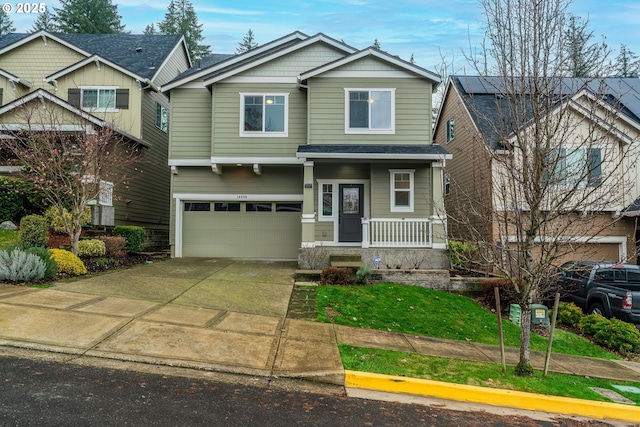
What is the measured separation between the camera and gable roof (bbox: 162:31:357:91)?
45.2 feet

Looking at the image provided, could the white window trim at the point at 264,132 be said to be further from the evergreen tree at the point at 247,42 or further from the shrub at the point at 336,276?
the evergreen tree at the point at 247,42

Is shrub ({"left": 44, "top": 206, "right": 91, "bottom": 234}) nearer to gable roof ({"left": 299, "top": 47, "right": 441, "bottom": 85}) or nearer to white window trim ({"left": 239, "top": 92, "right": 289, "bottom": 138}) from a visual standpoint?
white window trim ({"left": 239, "top": 92, "right": 289, "bottom": 138})

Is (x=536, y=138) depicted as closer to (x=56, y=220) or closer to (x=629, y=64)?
(x=56, y=220)

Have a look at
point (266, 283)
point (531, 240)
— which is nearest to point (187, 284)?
point (266, 283)

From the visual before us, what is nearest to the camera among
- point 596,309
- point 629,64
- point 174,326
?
point 174,326

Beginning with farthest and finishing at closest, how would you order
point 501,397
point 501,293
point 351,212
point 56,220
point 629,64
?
point 629,64 → point 351,212 → point 56,220 → point 501,293 → point 501,397

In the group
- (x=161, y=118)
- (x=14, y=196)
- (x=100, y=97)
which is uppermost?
(x=100, y=97)

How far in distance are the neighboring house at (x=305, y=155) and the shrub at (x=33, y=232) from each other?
15.3ft

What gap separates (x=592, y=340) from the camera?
29.0 ft

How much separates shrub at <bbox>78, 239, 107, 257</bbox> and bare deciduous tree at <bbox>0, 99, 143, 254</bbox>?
0.84 feet

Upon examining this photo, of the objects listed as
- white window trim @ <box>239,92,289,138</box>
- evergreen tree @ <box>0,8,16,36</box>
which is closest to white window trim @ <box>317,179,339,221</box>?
white window trim @ <box>239,92,289,138</box>

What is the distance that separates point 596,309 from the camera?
32.8 ft

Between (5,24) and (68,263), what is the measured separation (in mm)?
48058

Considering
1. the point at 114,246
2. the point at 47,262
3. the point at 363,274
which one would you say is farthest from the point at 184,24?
the point at 363,274
